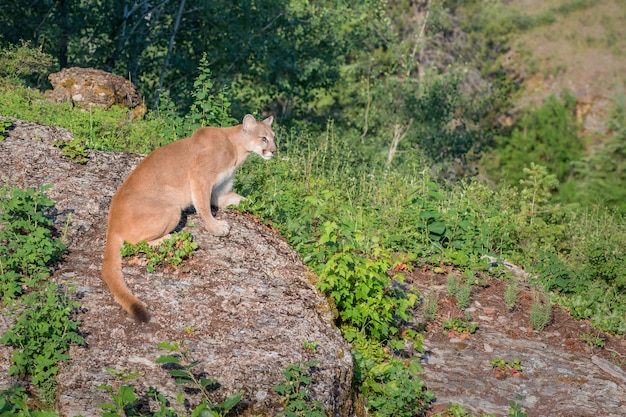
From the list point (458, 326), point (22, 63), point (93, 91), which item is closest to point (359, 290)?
point (458, 326)

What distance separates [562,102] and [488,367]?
93.6 ft

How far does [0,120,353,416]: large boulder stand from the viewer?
5.96 metres

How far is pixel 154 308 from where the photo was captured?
6688 millimetres

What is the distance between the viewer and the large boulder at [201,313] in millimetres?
5957

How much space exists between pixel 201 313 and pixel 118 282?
2.57ft

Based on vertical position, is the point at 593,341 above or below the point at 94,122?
below

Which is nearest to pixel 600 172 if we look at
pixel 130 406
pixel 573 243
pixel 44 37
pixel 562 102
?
pixel 562 102

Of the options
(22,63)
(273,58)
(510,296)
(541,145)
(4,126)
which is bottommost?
(541,145)

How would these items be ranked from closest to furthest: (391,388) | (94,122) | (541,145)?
1. (391,388)
2. (94,122)
3. (541,145)

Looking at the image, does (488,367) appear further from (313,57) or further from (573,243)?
(313,57)

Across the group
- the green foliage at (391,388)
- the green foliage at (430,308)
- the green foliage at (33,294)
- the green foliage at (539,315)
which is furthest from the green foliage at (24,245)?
the green foliage at (539,315)

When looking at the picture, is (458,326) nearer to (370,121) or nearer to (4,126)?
(4,126)

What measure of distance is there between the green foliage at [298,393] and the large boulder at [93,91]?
7660mm

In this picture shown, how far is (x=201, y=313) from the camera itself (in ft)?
22.1
